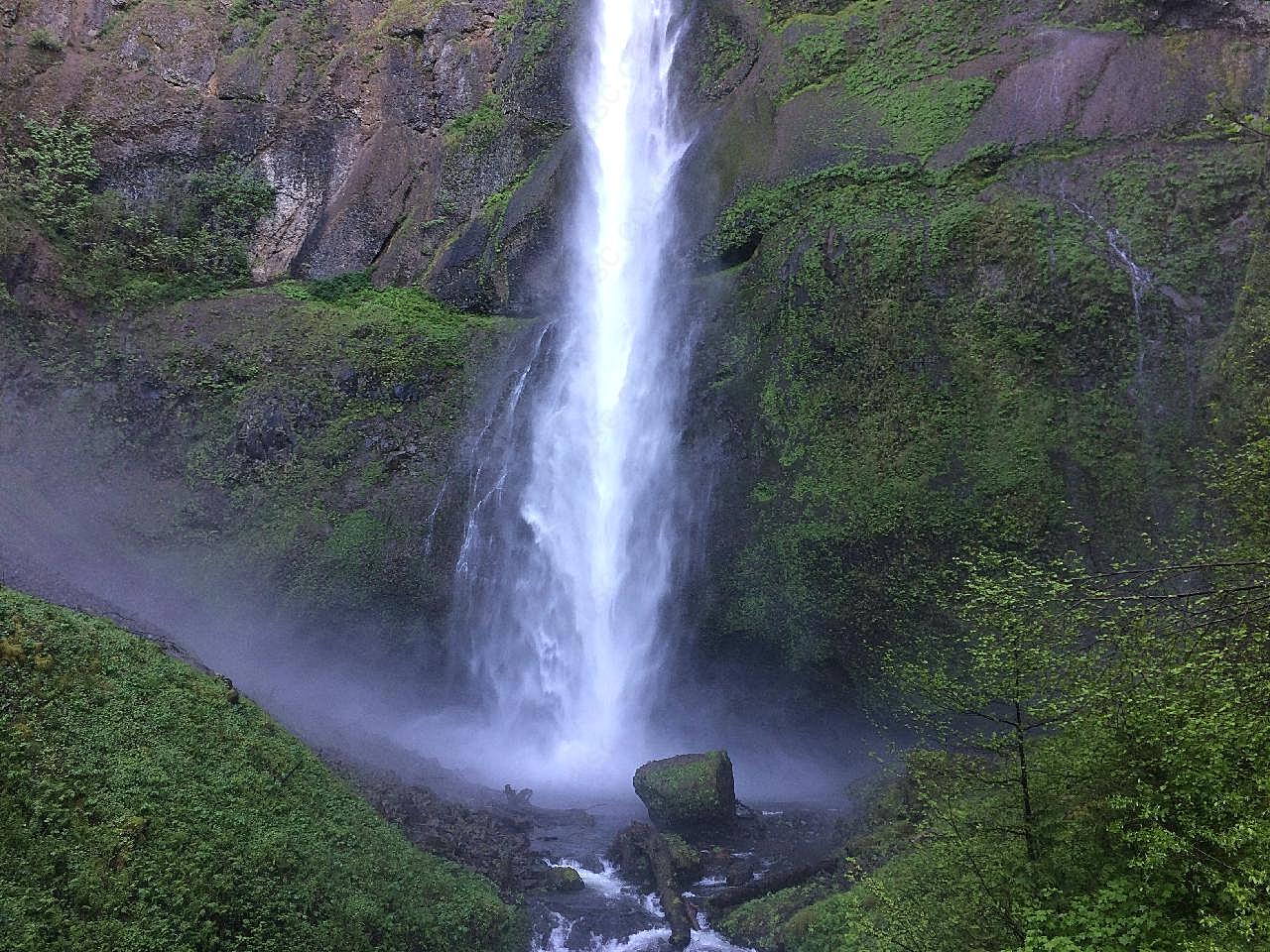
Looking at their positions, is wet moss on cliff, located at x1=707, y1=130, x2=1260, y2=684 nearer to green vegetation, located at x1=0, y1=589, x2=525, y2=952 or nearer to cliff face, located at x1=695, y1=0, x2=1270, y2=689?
cliff face, located at x1=695, y1=0, x2=1270, y2=689

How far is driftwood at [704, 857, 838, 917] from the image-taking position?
10727 mm

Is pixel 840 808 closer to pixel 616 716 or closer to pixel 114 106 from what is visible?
pixel 616 716

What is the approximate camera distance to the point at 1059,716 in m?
6.02

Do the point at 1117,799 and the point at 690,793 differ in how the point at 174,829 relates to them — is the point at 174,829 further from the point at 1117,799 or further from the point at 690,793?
the point at 1117,799

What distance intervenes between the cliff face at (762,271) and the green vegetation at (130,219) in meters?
0.19

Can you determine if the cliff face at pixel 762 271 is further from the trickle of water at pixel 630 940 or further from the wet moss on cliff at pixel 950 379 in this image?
the trickle of water at pixel 630 940

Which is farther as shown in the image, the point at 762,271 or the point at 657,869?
the point at 762,271

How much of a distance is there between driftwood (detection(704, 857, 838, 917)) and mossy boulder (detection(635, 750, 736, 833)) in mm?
1524

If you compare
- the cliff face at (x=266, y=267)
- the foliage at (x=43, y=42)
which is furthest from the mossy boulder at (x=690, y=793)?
the foliage at (x=43, y=42)

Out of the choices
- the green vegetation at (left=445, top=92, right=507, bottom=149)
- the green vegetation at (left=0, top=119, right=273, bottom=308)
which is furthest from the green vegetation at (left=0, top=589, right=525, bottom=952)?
the green vegetation at (left=445, top=92, right=507, bottom=149)

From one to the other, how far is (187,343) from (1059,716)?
20544 millimetres

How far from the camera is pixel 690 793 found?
12555 mm

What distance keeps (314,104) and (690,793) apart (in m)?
20.9

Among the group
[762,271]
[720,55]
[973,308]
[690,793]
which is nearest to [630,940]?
[690,793]
